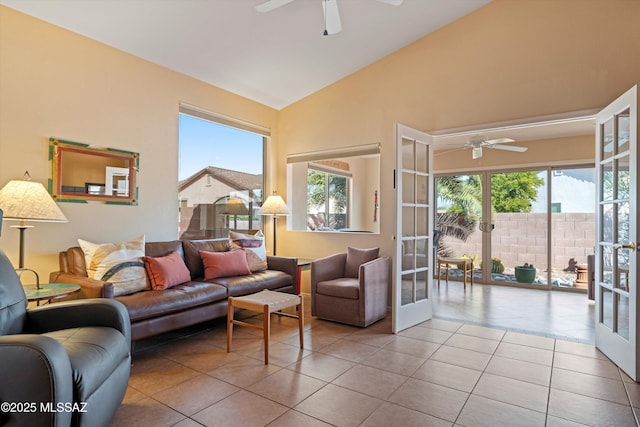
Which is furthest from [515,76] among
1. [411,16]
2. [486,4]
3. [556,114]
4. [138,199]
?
[138,199]

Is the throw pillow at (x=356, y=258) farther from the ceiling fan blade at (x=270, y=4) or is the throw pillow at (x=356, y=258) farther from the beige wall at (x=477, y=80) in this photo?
the ceiling fan blade at (x=270, y=4)

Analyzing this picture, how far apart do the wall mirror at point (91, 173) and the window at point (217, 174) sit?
0.66m

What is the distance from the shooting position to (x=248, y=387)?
2350 millimetres

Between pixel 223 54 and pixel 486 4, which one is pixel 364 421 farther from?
pixel 486 4

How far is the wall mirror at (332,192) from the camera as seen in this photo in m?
5.42

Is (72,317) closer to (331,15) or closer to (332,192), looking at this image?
(331,15)

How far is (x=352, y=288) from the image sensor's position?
3.71 metres

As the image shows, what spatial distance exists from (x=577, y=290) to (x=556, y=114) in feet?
12.1

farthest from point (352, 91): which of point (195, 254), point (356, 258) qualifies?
point (195, 254)

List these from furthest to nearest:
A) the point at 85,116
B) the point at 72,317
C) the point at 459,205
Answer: the point at 459,205 < the point at 85,116 < the point at 72,317

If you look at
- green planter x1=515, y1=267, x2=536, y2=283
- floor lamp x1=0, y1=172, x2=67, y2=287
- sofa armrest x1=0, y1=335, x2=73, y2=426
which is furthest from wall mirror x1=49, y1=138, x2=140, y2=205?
green planter x1=515, y1=267, x2=536, y2=283

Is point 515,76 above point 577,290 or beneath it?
above

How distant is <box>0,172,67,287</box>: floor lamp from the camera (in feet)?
8.18

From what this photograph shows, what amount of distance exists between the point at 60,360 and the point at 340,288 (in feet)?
8.87
